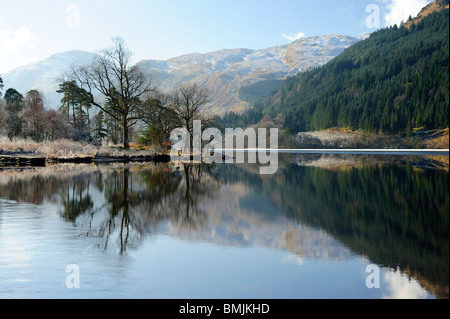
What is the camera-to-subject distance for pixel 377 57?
183375 mm

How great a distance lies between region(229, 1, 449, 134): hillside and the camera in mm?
116794

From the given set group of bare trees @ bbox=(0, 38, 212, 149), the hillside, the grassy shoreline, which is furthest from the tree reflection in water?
the hillside

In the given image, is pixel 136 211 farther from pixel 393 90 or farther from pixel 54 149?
pixel 393 90

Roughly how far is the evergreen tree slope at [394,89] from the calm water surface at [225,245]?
108m

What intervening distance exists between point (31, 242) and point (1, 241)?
722mm

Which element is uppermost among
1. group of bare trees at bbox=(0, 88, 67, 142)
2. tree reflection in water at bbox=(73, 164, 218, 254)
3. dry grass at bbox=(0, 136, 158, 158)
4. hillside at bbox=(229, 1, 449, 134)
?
hillside at bbox=(229, 1, 449, 134)

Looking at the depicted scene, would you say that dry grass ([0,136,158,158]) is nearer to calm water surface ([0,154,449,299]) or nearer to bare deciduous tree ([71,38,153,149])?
bare deciduous tree ([71,38,153,149])

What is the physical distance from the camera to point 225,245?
321 inches

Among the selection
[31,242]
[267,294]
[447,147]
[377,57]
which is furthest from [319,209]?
[377,57]

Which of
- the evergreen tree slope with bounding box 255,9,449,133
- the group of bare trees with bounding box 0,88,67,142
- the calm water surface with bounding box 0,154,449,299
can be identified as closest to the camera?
the calm water surface with bounding box 0,154,449,299

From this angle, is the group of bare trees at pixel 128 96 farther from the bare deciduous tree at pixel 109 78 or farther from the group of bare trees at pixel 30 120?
the group of bare trees at pixel 30 120

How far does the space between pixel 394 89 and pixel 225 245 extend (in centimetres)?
14501

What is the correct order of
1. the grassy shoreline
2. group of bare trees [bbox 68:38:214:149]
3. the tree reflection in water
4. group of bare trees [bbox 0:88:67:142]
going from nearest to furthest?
1. the tree reflection in water
2. the grassy shoreline
3. group of bare trees [bbox 68:38:214:149]
4. group of bare trees [bbox 0:88:67:142]

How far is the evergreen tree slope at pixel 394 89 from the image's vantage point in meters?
117
